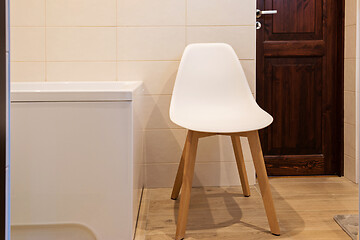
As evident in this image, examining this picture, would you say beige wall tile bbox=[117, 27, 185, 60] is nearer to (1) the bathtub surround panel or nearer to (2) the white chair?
(1) the bathtub surround panel

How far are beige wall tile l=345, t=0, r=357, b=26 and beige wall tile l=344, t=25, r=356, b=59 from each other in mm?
33

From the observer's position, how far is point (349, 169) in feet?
8.77

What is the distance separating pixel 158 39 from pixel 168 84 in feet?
0.98

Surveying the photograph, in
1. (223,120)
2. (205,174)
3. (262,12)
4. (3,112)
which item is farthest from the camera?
(262,12)

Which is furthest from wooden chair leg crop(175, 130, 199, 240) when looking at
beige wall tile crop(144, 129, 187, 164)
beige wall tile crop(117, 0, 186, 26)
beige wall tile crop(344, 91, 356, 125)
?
beige wall tile crop(344, 91, 356, 125)

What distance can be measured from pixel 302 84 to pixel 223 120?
3.61ft

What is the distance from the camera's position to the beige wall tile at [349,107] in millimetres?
2564

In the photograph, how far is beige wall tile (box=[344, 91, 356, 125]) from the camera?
256 cm

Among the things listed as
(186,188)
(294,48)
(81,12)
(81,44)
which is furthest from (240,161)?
(81,12)

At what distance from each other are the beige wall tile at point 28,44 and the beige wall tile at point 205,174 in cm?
103

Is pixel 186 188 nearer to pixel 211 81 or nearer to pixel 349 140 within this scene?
pixel 211 81

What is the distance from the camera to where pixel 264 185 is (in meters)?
1.79

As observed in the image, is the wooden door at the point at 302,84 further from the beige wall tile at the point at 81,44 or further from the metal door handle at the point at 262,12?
the beige wall tile at the point at 81,44

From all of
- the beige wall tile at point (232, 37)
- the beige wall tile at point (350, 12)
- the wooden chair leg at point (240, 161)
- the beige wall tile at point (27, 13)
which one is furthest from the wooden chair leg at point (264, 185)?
the beige wall tile at point (27, 13)
